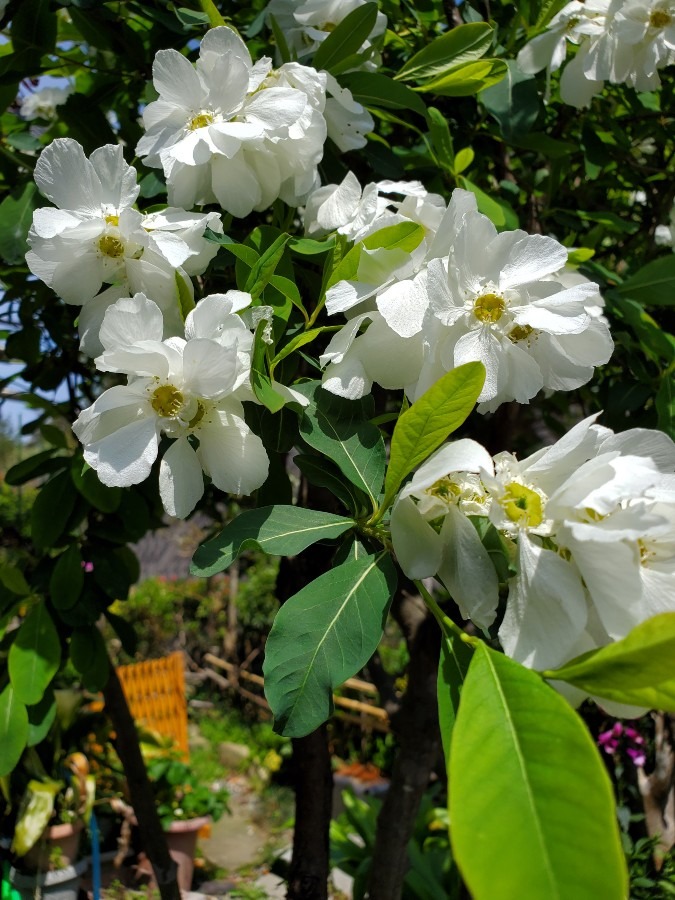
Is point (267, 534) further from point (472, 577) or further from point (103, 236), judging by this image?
point (103, 236)

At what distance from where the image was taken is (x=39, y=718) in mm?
1595

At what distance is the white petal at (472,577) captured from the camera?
2.10ft

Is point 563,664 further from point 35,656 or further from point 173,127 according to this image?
point 35,656

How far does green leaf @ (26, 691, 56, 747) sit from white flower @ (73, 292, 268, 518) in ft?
3.47

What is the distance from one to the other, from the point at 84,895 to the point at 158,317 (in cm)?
444

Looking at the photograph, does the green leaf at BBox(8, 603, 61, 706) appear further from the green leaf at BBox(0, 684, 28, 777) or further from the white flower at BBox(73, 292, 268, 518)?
the white flower at BBox(73, 292, 268, 518)

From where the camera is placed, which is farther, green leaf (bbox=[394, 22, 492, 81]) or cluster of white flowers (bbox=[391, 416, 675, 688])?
green leaf (bbox=[394, 22, 492, 81])

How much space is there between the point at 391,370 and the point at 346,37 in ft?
1.82

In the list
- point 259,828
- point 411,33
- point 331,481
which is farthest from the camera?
point 259,828

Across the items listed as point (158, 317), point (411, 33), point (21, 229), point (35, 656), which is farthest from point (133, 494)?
point (411, 33)

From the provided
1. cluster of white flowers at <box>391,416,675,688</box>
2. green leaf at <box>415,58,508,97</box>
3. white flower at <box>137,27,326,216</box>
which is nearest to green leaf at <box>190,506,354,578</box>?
cluster of white flowers at <box>391,416,675,688</box>

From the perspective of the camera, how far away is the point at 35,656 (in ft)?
5.15

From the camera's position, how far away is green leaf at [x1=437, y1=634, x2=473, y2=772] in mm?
609

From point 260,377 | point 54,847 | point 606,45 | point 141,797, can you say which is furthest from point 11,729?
point 54,847
